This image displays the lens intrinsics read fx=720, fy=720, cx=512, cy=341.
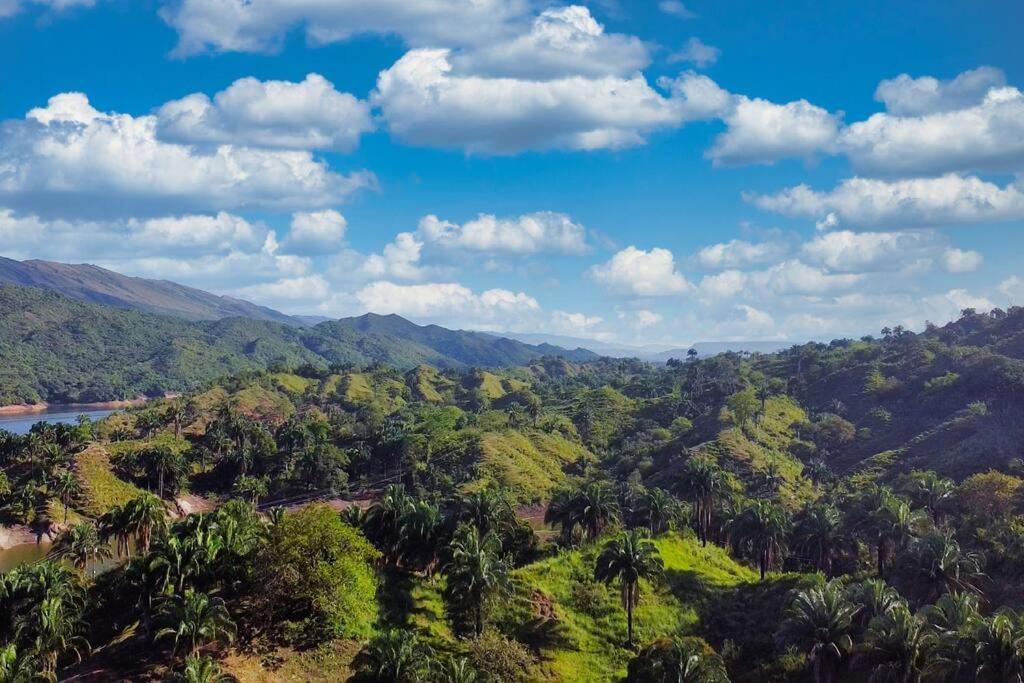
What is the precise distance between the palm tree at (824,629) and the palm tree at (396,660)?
2899 cm

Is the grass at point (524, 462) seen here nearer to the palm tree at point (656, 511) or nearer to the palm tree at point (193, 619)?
the palm tree at point (656, 511)

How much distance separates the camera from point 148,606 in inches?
2261

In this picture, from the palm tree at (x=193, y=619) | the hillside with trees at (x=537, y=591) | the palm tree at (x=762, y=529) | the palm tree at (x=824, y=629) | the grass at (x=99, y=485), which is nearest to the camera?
the palm tree at (x=193, y=619)

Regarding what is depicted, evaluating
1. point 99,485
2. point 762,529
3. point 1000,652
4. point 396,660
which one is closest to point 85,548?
point 396,660

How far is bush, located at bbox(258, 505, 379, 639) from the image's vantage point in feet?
197

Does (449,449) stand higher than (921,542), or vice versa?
(921,542)

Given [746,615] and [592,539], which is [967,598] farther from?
[592,539]

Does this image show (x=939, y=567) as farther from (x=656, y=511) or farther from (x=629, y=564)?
(x=656, y=511)

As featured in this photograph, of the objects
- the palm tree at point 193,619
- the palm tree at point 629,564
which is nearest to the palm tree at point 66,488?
the palm tree at point 193,619

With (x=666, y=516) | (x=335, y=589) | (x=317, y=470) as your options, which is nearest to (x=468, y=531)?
(x=335, y=589)

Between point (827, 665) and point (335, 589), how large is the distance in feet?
132

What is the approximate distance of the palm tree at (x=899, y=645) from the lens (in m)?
48.6

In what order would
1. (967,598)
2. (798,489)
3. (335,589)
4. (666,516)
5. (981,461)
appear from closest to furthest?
(967,598) < (335,589) < (666,516) < (981,461) < (798,489)

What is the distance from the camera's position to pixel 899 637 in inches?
1925
